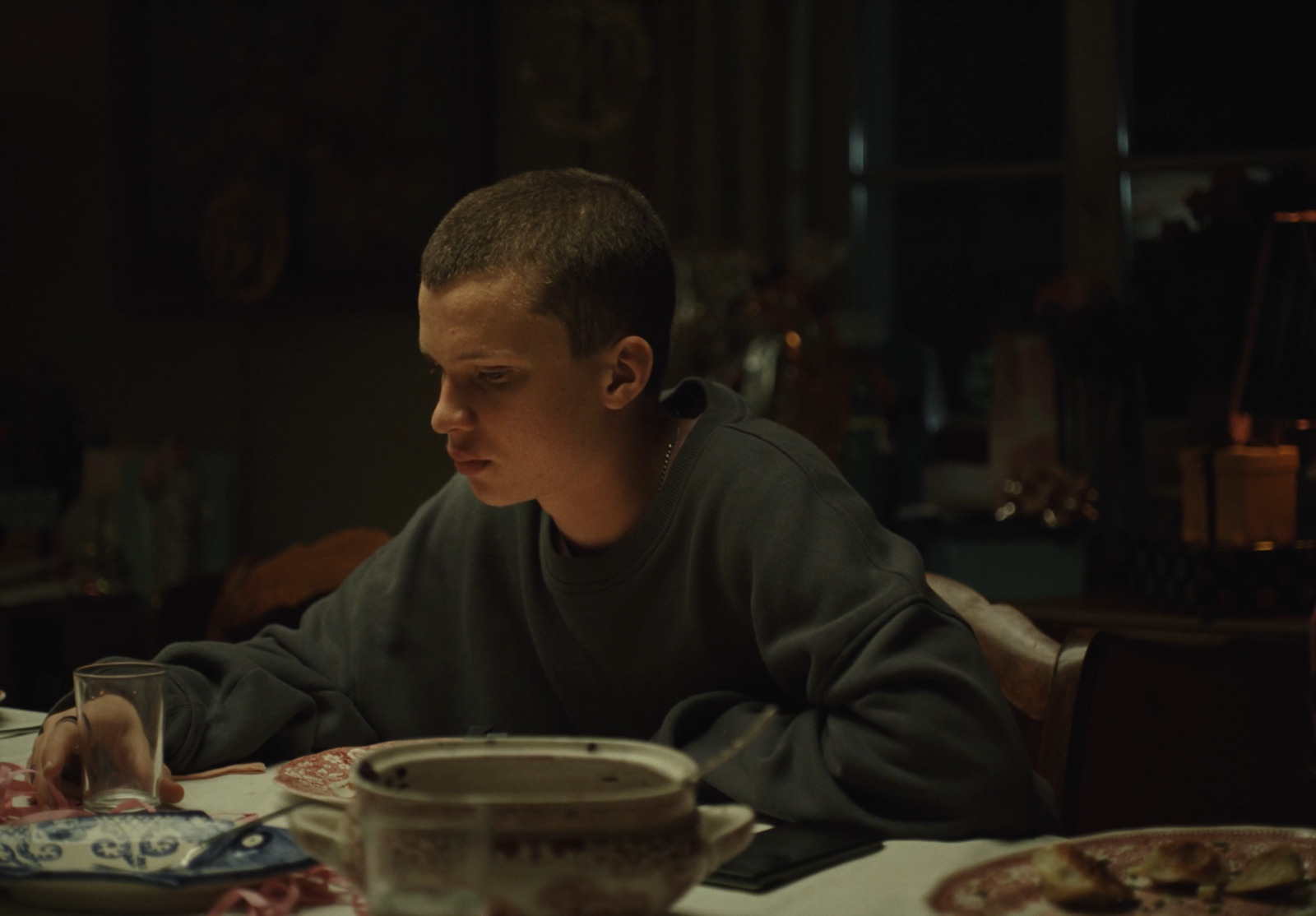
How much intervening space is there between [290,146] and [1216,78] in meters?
2.48

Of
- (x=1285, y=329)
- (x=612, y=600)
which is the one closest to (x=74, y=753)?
(x=612, y=600)

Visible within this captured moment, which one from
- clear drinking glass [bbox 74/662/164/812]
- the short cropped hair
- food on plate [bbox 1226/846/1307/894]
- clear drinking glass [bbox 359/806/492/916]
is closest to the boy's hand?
clear drinking glass [bbox 74/662/164/812]

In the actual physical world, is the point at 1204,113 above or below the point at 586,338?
above

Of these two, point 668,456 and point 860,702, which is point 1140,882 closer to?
point 860,702

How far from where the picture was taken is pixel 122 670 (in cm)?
122

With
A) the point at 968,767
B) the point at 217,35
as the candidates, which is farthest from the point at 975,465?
the point at 968,767

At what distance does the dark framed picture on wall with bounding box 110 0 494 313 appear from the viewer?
4.15 meters

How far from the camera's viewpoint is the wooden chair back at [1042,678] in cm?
139

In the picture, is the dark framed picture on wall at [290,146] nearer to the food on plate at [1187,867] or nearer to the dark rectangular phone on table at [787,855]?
the dark rectangular phone on table at [787,855]

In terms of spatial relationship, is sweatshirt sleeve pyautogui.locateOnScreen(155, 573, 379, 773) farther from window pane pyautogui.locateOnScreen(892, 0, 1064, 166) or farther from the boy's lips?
window pane pyautogui.locateOnScreen(892, 0, 1064, 166)

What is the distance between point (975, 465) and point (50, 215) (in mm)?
2924

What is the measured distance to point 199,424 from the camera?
4574mm

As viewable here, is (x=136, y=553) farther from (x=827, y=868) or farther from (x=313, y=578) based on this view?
(x=827, y=868)

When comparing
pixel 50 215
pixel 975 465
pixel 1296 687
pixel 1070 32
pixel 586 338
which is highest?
pixel 1070 32
